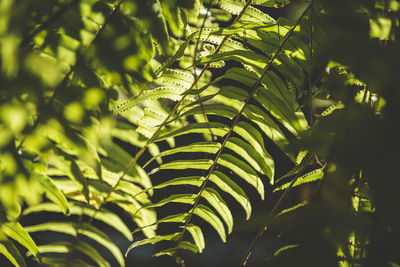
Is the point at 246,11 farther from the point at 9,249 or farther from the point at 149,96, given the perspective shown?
the point at 9,249

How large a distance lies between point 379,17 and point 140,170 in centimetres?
62

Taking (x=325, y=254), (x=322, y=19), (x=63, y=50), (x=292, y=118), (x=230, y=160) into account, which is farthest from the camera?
(x=230, y=160)

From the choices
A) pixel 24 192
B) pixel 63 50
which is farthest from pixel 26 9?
pixel 24 192

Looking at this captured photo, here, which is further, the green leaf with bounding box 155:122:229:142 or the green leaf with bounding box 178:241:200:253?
the green leaf with bounding box 178:241:200:253

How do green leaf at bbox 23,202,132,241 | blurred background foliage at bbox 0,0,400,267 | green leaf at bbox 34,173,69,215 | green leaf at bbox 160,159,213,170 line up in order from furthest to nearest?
green leaf at bbox 160,159,213,170
green leaf at bbox 23,202,132,241
green leaf at bbox 34,173,69,215
blurred background foliage at bbox 0,0,400,267

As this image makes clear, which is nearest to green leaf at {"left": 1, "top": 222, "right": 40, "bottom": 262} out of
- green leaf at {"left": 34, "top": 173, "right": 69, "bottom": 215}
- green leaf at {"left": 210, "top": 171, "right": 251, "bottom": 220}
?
green leaf at {"left": 34, "top": 173, "right": 69, "bottom": 215}

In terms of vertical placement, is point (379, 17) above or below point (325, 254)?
above

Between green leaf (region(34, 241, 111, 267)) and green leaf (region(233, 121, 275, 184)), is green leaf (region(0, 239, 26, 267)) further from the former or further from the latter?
green leaf (region(233, 121, 275, 184))

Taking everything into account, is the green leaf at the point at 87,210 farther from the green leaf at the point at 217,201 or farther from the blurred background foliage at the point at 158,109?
the green leaf at the point at 217,201

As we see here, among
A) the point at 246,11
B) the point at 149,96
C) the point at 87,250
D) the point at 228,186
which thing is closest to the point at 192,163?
the point at 228,186

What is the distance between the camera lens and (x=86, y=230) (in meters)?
0.80

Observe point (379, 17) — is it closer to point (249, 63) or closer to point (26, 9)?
point (249, 63)

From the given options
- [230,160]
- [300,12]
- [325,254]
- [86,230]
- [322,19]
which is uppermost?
[300,12]

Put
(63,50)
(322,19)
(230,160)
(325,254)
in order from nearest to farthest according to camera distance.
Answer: (325,254)
(322,19)
(63,50)
(230,160)
